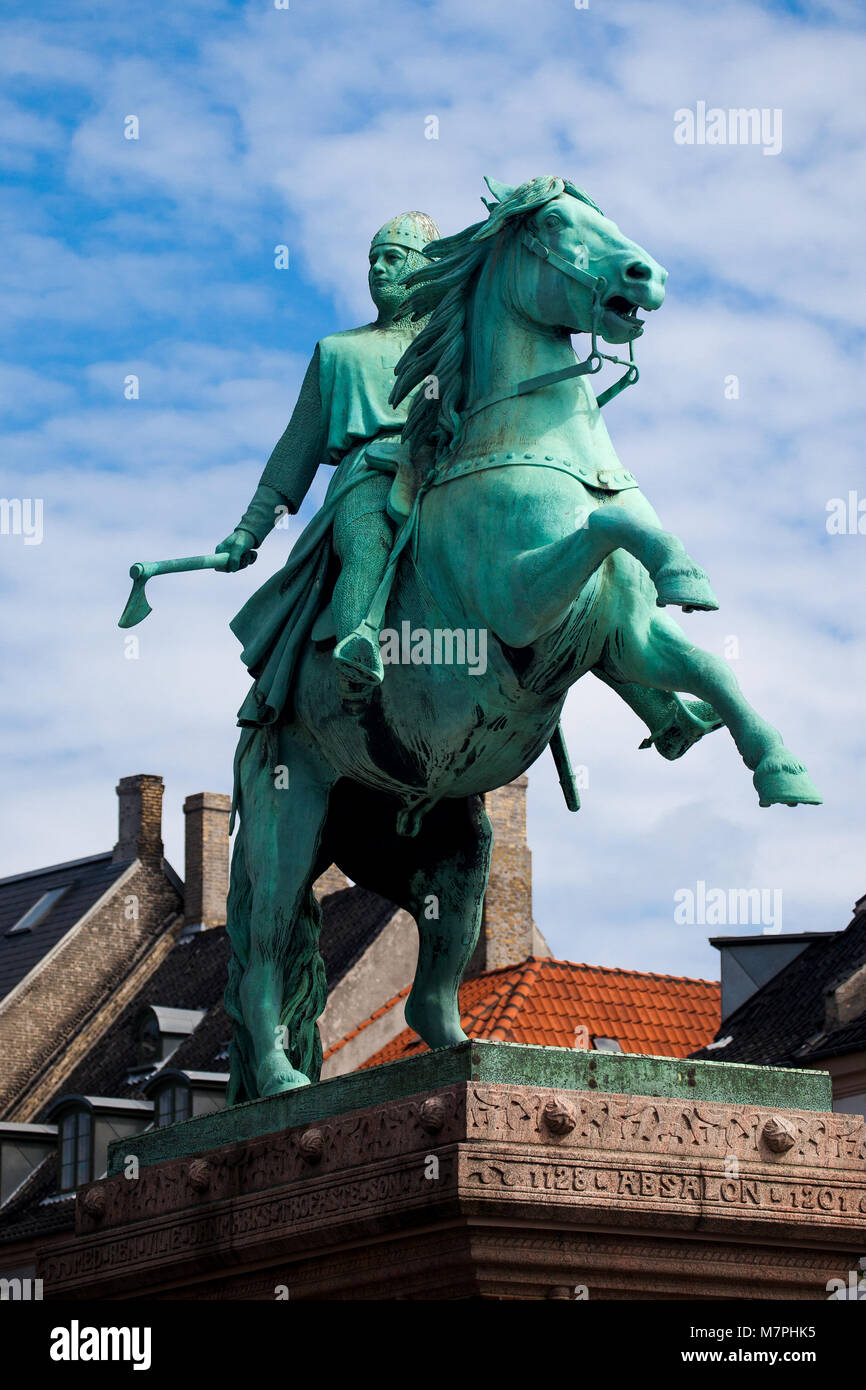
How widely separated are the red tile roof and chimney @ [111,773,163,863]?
10.7 meters

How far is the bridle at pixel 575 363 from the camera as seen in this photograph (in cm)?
894

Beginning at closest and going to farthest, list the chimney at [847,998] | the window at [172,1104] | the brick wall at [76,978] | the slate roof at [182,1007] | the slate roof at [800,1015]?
the slate roof at [800,1015]
the chimney at [847,998]
the window at [172,1104]
the slate roof at [182,1007]
the brick wall at [76,978]

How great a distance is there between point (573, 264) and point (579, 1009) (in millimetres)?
23934

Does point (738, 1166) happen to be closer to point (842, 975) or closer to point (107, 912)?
point (842, 975)

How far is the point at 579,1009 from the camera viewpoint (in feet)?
106

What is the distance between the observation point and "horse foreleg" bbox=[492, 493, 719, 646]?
8.17 meters

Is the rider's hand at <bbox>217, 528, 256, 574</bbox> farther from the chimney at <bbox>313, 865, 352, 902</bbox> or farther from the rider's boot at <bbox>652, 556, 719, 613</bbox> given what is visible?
the chimney at <bbox>313, 865, 352, 902</bbox>

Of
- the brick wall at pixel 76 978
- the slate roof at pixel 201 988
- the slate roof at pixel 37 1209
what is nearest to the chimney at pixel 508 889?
the slate roof at pixel 201 988

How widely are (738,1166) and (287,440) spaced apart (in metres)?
3.70

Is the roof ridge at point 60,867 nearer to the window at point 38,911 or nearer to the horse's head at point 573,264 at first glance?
the window at point 38,911

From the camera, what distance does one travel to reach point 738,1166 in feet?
27.0

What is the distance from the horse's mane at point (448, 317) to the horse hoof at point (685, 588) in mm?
1343

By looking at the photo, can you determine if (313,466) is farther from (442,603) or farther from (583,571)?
(583,571)

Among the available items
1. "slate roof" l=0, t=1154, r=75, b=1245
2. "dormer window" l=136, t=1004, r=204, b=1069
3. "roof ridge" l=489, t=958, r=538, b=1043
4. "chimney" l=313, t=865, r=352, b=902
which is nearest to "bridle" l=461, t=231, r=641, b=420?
"roof ridge" l=489, t=958, r=538, b=1043
